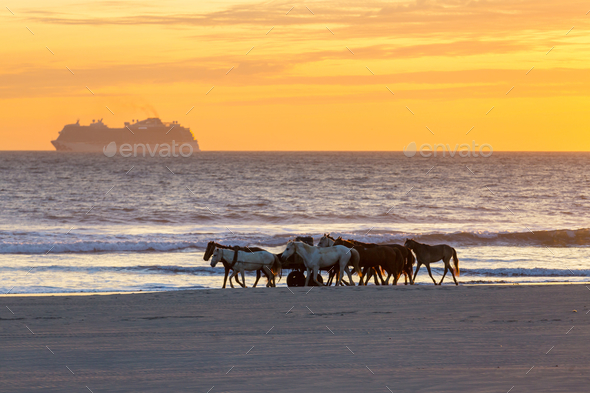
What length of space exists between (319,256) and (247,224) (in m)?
17.5

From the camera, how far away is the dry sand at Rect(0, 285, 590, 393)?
5355mm

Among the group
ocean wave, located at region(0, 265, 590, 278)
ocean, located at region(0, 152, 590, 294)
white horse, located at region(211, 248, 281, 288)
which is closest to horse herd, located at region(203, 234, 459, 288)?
white horse, located at region(211, 248, 281, 288)

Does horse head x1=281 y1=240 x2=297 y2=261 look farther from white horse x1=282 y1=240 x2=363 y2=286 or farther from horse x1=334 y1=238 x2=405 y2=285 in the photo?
horse x1=334 y1=238 x2=405 y2=285

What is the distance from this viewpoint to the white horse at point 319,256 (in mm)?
10141

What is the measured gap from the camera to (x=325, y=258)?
10320 millimetres

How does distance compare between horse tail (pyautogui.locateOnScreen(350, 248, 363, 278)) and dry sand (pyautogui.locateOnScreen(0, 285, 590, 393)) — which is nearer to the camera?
dry sand (pyautogui.locateOnScreen(0, 285, 590, 393))

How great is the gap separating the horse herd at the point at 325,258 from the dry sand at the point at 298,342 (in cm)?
78

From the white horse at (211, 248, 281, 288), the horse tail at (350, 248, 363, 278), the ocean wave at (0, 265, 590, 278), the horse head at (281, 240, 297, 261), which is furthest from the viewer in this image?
the ocean wave at (0, 265, 590, 278)

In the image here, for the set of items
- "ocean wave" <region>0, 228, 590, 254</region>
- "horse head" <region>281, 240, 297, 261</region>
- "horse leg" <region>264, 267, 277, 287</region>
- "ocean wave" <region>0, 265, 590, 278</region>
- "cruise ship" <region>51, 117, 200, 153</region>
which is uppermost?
"cruise ship" <region>51, 117, 200, 153</region>

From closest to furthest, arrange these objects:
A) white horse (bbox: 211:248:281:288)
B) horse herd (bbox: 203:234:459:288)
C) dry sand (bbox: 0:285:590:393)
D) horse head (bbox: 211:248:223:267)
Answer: dry sand (bbox: 0:285:590:393), horse herd (bbox: 203:234:459:288), horse head (bbox: 211:248:223:267), white horse (bbox: 211:248:281:288)

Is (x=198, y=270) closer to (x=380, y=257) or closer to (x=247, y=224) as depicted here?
(x=380, y=257)

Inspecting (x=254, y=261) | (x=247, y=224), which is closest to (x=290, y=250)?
(x=254, y=261)

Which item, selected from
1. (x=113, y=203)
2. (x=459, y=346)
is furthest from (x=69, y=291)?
(x=113, y=203)

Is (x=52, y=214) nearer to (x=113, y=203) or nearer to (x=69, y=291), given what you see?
(x=113, y=203)
